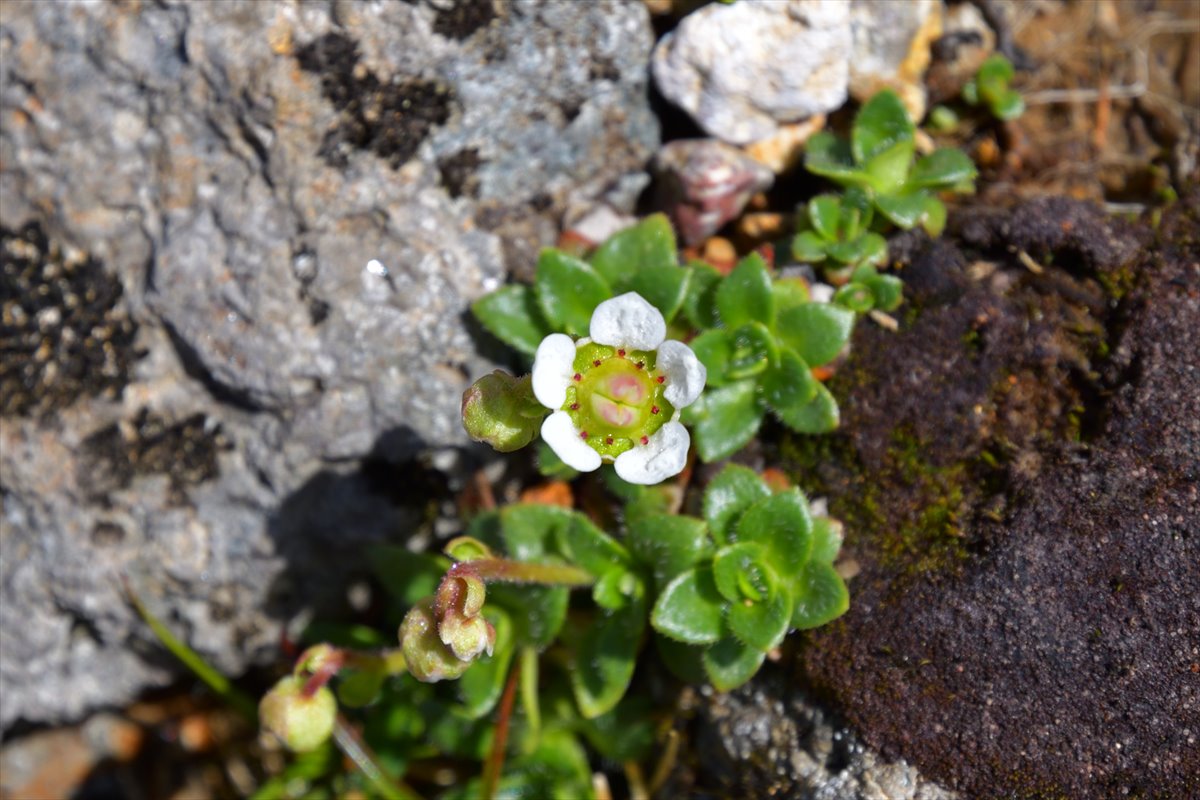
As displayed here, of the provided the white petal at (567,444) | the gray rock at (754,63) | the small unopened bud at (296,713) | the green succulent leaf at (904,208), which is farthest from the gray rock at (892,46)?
the small unopened bud at (296,713)

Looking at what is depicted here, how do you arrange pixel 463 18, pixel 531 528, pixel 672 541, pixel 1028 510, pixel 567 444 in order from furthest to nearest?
1. pixel 531 528
2. pixel 463 18
3. pixel 672 541
4. pixel 1028 510
5. pixel 567 444

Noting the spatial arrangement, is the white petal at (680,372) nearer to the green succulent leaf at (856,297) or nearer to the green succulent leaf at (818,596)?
the green succulent leaf at (818,596)

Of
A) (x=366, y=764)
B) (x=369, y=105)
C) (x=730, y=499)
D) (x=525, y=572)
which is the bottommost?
(x=366, y=764)

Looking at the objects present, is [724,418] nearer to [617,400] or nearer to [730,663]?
[617,400]

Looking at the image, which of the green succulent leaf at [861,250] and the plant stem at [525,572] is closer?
the plant stem at [525,572]

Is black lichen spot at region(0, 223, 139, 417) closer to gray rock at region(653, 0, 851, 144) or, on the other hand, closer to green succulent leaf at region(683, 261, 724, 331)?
green succulent leaf at region(683, 261, 724, 331)

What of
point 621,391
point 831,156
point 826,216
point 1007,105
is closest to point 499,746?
point 621,391
